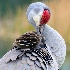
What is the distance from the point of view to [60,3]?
6.52 metres

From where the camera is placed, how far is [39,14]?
1.80 meters

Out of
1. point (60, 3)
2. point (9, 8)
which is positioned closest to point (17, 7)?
point (9, 8)

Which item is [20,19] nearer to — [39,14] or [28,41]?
[39,14]

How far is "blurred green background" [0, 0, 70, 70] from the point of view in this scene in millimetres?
5426

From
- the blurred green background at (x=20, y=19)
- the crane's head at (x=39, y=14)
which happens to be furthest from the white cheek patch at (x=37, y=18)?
the blurred green background at (x=20, y=19)

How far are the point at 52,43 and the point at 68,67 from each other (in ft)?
7.83

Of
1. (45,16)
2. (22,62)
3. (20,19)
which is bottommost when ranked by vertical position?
(22,62)

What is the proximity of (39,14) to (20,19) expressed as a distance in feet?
15.1

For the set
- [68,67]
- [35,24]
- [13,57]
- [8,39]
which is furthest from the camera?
[8,39]

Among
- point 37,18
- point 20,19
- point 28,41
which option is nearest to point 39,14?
point 37,18

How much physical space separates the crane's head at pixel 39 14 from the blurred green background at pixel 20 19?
294 cm

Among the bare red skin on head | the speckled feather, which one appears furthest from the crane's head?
the speckled feather

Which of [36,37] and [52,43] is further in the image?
[52,43]

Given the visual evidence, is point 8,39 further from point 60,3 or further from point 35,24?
point 35,24
